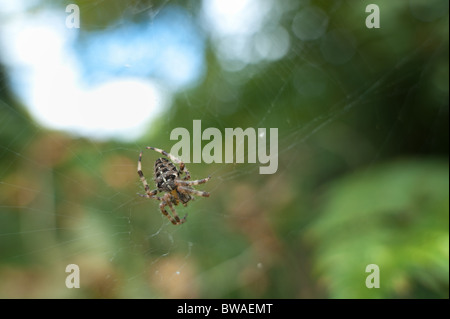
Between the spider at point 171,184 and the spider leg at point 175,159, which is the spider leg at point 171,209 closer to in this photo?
the spider at point 171,184

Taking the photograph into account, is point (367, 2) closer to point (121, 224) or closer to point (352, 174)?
point (352, 174)

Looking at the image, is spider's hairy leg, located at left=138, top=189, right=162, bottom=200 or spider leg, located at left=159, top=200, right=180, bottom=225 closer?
spider's hairy leg, located at left=138, top=189, right=162, bottom=200

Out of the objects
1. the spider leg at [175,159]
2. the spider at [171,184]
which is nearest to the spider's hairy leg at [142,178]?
the spider at [171,184]

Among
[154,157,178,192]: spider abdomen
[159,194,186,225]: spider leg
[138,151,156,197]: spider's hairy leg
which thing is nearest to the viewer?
[154,157,178,192]: spider abdomen

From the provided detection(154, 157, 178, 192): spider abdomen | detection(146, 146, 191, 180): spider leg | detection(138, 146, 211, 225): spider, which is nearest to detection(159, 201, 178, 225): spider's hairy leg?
detection(138, 146, 211, 225): spider

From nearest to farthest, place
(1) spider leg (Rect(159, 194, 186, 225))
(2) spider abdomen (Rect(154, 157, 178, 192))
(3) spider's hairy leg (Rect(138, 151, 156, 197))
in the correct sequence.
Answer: (2) spider abdomen (Rect(154, 157, 178, 192)) → (3) spider's hairy leg (Rect(138, 151, 156, 197)) → (1) spider leg (Rect(159, 194, 186, 225))

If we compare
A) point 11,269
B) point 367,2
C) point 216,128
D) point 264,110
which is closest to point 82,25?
point 216,128

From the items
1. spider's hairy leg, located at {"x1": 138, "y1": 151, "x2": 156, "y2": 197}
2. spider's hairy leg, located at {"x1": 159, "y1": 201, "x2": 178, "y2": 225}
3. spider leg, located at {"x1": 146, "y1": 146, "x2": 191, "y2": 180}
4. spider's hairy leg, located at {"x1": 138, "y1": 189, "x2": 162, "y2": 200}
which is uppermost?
spider leg, located at {"x1": 146, "y1": 146, "x2": 191, "y2": 180}

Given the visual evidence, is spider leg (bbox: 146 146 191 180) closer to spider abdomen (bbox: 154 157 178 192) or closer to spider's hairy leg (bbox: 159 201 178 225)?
spider abdomen (bbox: 154 157 178 192)

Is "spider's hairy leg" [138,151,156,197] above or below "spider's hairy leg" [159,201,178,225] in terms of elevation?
above
